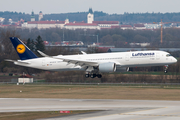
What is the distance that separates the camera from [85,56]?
63.8 metres

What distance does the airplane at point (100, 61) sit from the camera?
194ft

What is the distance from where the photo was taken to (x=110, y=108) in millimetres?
35562

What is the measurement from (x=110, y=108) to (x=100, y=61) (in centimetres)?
2678

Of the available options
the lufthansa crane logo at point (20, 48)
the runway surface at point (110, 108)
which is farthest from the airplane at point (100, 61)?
the runway surface at point (110, 108)

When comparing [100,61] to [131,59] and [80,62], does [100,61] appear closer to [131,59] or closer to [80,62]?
[80,62]

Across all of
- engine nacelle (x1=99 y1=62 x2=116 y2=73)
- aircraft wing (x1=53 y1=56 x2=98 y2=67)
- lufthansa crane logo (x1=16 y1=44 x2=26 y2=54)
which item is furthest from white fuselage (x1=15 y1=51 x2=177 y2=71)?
lufthansa crane logo (x1=16 y1=44 x2=26 y2=54)

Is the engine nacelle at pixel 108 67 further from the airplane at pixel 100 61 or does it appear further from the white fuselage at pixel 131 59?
the white fuselage at pixel 131 59

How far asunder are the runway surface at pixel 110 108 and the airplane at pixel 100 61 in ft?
60.8

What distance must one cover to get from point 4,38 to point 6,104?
3087 inches

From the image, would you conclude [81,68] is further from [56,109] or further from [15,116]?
[15,116]

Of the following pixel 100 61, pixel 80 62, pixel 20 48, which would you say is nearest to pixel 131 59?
pixel 100 61

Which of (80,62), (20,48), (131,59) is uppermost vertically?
(20,48)

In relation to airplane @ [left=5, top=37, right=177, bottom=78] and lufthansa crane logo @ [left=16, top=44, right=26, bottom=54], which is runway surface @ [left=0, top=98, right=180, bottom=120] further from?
lufthansa crane logo @ [left=16, top=44, right=26, bottom=54]

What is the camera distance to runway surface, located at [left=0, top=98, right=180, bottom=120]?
3077cm
